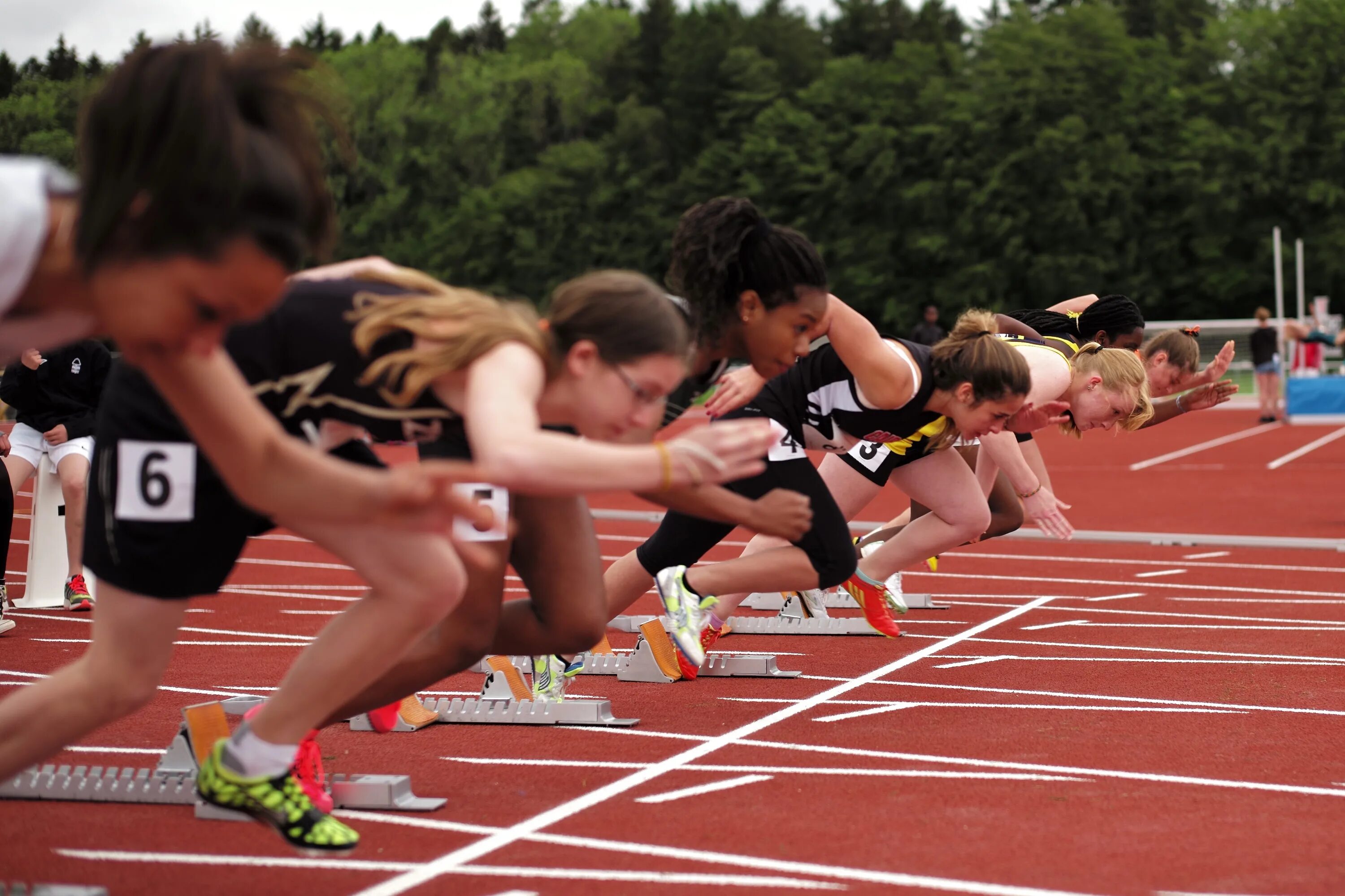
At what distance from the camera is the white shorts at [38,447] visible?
27.9 ft

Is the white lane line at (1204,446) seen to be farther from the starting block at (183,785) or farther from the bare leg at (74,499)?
the starting block at (183,785)

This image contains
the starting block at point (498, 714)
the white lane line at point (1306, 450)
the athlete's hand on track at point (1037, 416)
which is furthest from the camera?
the white lane line at point (1306, 450)

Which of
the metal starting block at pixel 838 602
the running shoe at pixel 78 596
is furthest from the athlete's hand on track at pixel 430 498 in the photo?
the running shoe at pixel 78 596

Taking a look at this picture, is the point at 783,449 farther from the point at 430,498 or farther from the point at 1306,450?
the point at 1306,450

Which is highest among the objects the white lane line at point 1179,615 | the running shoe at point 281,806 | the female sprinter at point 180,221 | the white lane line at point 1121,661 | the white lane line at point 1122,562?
the female sprinter at point 180,221

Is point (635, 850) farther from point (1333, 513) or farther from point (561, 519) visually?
point (1333, 513)

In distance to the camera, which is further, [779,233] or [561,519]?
[779,233]

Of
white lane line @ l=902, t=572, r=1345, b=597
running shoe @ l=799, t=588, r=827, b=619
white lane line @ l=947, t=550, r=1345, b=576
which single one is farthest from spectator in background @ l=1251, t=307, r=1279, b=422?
running shoe @ l=799, t=588, r=827, b=619

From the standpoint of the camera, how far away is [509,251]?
59625mm

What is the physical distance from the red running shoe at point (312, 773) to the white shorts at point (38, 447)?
5.06m

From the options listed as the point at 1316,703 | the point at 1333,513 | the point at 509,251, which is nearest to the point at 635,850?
the point at 1316,703

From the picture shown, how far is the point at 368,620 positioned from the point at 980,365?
296 centimetres

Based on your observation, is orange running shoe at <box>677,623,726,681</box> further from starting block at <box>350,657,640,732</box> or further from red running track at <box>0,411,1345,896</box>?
starting block at <box>350,657,640,732</box>

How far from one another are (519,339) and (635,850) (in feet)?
4.28
